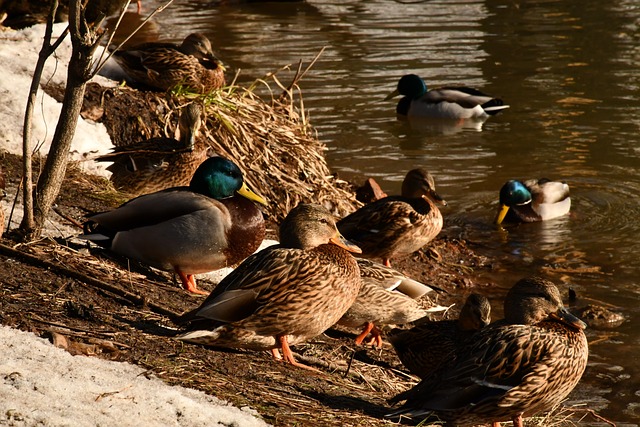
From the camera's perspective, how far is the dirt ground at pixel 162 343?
4648 mm

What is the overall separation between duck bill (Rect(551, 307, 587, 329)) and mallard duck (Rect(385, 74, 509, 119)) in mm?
9320

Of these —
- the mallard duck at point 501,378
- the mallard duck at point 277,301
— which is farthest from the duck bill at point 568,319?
the mallard duck at point 277,301

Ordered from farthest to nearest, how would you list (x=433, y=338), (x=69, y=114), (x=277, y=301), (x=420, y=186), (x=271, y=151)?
(x=271, y=151)
(x=420, y=186)
(x=433, y=338)
(x=69, y=114)
(x=277, y=301)

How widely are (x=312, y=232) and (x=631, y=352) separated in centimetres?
288

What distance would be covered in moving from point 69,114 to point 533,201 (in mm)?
5745

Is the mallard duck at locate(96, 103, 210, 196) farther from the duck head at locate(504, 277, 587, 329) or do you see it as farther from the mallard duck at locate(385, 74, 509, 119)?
the mallard duck at locate(385, 74, 509, 119)

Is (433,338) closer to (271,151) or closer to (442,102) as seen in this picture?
(271,151)

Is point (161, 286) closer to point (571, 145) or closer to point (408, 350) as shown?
point (408, 350)

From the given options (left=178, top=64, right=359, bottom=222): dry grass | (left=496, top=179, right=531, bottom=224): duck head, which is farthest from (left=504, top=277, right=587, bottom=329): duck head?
(left=496, top=179, right=531, bottom=224): duck head

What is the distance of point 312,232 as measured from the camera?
575 centimetres

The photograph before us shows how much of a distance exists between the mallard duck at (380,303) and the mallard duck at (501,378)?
5.07ft

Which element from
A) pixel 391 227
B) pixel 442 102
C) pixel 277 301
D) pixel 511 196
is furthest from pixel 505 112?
pixel 277 301

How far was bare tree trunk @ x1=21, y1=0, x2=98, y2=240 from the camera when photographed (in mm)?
5637

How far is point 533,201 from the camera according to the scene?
10.4 m
